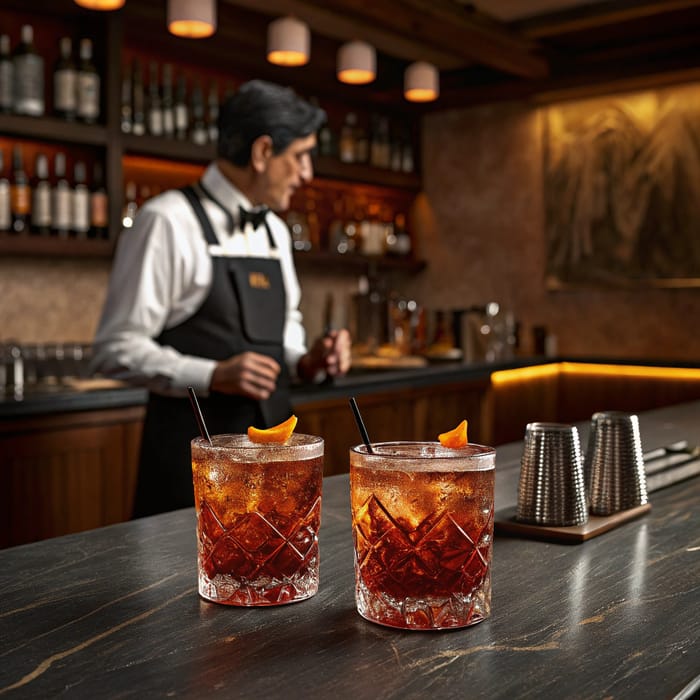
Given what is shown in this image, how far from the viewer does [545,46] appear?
577cm

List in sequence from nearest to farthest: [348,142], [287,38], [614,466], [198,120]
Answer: [614,466], [287,38], [198,120], [348,142]

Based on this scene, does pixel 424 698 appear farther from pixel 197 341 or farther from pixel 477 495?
pixel 197 341

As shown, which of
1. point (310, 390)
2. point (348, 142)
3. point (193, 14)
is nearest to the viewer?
point (193, 14)

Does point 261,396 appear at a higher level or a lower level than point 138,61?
lower

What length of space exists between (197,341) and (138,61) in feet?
8.95

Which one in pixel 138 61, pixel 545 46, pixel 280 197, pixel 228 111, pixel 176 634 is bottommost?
pixel 176 634

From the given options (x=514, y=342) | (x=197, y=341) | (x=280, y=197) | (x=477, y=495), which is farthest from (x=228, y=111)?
(x=514, y=342)

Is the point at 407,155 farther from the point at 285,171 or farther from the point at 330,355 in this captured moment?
the point at 330,355

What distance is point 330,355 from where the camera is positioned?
8.16 ft

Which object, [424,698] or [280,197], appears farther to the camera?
[280,197]

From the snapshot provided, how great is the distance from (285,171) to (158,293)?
51cm

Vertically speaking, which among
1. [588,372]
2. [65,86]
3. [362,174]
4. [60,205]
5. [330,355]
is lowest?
[588,372]

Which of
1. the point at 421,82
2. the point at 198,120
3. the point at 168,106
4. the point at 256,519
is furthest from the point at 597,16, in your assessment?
the point at 256,519

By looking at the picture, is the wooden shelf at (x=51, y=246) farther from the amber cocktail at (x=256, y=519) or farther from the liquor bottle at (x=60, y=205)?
the amber cocktail at (x=256, y=519)
